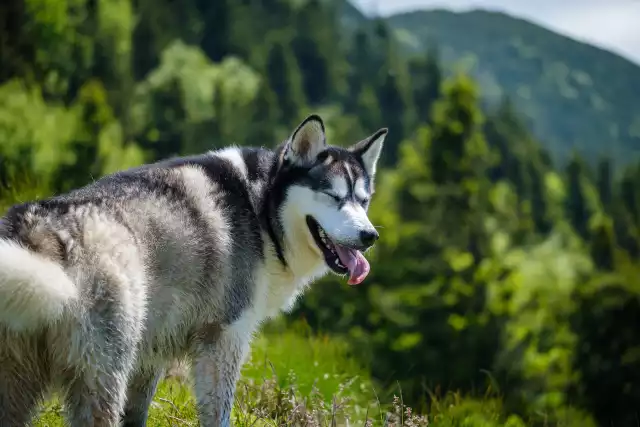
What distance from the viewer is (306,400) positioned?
291 inches

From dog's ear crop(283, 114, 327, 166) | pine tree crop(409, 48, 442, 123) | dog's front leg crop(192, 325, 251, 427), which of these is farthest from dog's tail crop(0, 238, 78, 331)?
pine tree crop(409, 48, 442, 123)

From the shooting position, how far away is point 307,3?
412ft

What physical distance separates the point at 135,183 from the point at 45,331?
1.24 m

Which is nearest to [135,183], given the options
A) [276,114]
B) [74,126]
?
[74,126]

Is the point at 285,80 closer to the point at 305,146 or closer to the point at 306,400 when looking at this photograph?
the point at 306,400

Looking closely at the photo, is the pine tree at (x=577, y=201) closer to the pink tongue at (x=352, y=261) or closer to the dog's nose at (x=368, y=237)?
the pink tongue at (x=352, y=261)

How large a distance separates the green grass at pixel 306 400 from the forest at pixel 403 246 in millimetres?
45

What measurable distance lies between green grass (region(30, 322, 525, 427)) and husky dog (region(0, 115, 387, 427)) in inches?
24.1

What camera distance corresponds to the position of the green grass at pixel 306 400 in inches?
254

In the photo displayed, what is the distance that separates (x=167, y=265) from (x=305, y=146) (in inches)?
61.3

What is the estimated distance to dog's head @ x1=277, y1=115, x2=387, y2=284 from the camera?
6172 millimetres

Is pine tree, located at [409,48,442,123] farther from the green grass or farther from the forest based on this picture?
the green grass

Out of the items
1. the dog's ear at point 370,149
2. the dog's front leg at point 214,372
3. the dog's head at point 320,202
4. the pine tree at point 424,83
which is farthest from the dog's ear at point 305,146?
the pine tree at point 424,83

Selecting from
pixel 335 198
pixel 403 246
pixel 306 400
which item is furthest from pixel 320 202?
pixel 403 246
